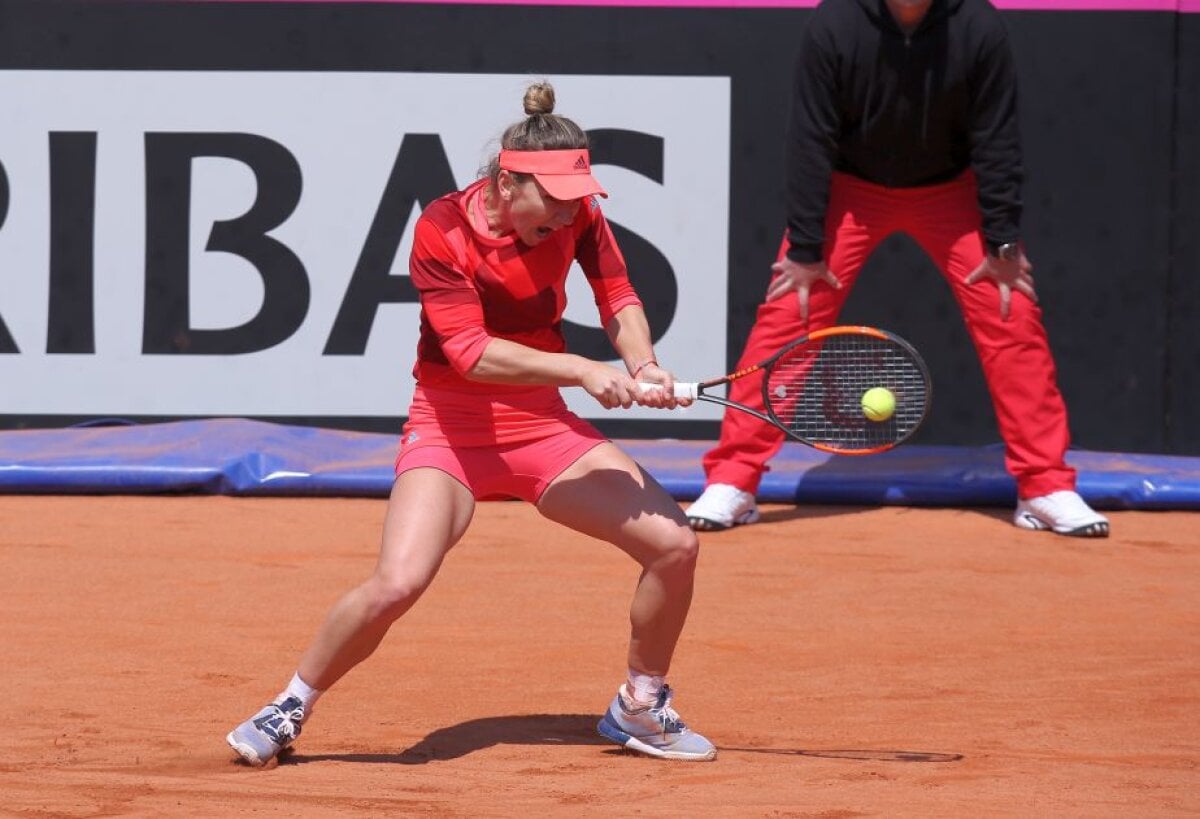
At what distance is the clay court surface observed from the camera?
12.6 ft

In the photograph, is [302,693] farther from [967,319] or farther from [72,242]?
[72,242]

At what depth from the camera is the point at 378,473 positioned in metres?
7.25

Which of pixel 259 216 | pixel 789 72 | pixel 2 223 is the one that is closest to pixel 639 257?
pixel 789 72

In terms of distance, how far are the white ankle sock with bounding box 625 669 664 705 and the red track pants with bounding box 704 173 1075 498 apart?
8.52 feet

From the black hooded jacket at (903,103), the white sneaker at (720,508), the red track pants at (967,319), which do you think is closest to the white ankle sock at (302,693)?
the white sneaker at (720,508)

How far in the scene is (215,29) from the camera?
7.82m

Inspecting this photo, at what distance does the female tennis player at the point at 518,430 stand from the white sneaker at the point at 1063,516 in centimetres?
290

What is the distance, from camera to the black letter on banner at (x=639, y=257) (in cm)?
782

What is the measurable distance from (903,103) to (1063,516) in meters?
1.52

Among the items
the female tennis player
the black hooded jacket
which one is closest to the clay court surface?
the female tennis player

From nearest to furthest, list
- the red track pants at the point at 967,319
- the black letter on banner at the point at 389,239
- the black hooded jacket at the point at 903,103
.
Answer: the black hooded jacket at the point at 903,103 → the red track pants at the point at 967,319 → the black letter on banner at the point at 389,239

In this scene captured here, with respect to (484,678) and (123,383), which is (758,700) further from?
(123,383)

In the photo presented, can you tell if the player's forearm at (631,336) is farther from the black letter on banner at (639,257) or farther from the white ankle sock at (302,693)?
the black letter on banner at (639,257)

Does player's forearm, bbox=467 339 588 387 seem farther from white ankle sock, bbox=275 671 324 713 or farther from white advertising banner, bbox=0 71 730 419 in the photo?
white advertising banner, bbox=0 71 730 419
